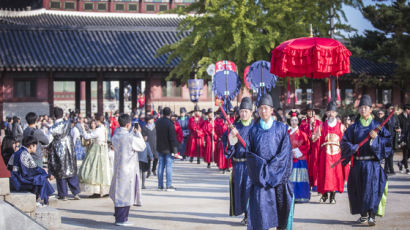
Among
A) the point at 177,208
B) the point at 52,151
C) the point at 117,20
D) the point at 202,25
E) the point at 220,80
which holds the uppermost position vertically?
the point at 117,20

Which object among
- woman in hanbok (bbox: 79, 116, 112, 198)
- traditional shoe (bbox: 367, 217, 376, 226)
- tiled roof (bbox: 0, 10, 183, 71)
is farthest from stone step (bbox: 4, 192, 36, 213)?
tiled roof (bbox: 0, 10, 183, 71)

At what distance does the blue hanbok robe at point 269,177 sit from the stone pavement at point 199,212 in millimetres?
1486

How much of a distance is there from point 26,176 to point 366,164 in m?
5.18

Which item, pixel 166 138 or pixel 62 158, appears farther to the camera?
pixel 166 138

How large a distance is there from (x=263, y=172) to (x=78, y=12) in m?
34.3

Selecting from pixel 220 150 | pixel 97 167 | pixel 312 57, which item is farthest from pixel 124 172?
pixel 220 150

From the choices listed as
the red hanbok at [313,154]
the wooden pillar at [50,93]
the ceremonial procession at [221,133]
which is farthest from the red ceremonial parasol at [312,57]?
the wooden pillar at [50,93]

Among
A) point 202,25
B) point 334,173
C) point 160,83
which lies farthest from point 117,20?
point 334,173

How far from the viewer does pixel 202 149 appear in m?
19.8

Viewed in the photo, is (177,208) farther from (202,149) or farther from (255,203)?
(202,149)

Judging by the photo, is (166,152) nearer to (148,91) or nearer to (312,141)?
(312,141)

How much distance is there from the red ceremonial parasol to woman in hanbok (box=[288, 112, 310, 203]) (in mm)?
1147

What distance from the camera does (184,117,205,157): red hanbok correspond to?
19.8 meters

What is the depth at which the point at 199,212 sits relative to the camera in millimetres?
10484
